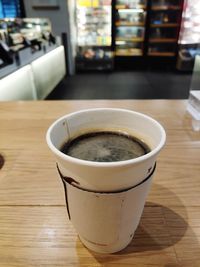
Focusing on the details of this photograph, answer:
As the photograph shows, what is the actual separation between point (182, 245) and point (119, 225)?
126 millimetres

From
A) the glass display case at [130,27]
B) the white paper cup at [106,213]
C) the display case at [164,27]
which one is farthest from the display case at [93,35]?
the white paper cup at [106,213]

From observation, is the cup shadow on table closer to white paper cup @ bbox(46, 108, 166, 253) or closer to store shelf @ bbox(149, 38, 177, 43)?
white paper cup @ bbox(46, 108, 166, 253)

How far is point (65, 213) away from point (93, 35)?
4529 millimetres

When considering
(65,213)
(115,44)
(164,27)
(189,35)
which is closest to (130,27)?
(115,44)

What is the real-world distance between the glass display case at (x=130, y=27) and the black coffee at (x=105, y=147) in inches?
173

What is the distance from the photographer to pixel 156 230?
370 millimetres

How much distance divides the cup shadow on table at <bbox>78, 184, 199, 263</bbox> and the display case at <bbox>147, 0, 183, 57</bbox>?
14.5 feet

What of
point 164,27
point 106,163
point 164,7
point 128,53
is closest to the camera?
point 106,163

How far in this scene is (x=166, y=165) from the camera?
53 centimetres

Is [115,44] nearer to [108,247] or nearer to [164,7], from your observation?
[164,7]

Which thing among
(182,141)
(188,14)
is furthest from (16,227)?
(188,14)

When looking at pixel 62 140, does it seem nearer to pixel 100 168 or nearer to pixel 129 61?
pixel 100 168

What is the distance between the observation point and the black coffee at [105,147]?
0.29 m

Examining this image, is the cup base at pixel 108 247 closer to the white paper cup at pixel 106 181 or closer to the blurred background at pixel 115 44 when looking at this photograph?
the white paper cup at pixel 106 181
